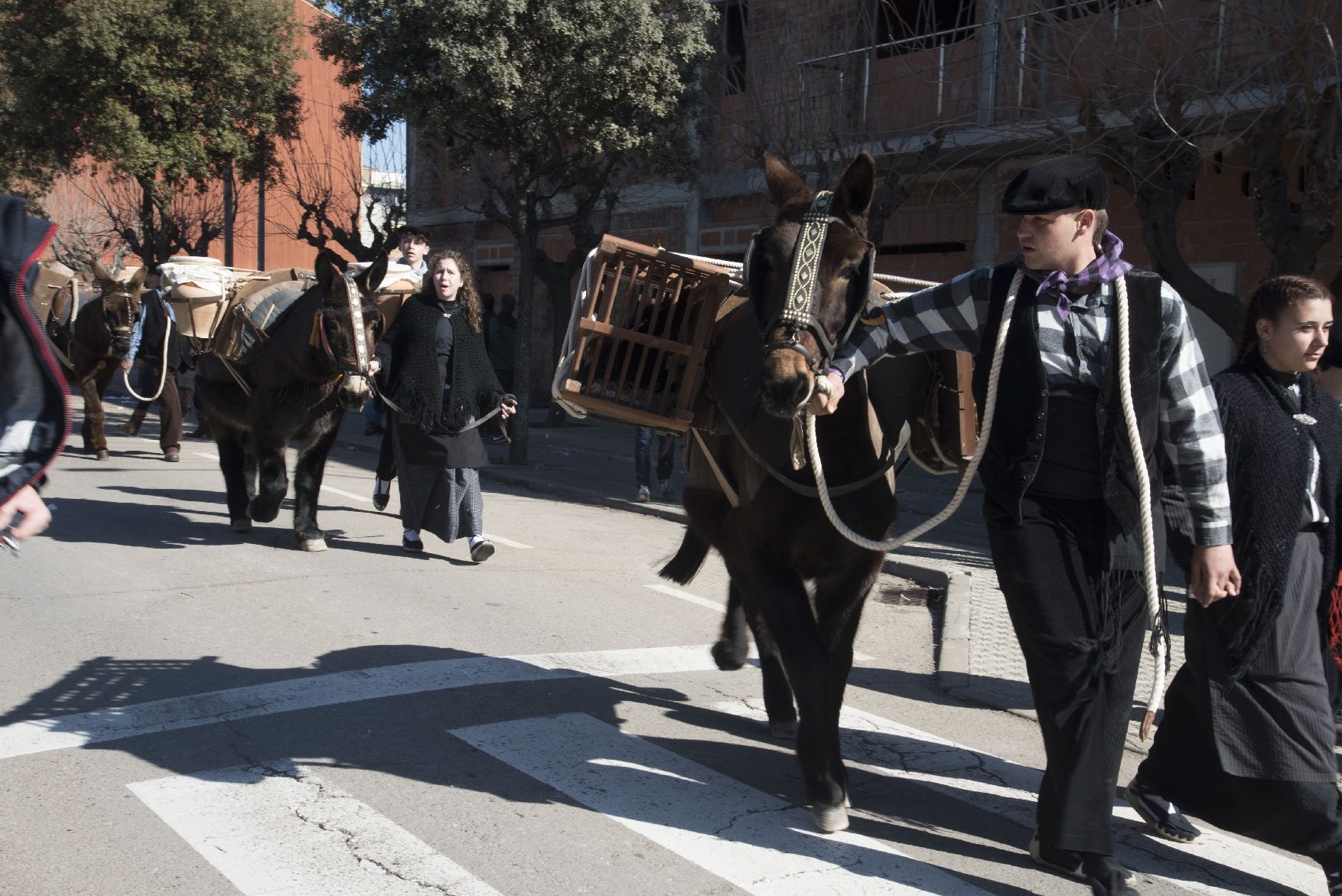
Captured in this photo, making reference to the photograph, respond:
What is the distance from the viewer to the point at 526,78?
1355cm

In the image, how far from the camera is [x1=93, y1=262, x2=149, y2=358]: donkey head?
13.3 metres

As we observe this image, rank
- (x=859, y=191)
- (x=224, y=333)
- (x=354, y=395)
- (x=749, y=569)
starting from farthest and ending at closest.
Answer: (x=224, y=333) → (x=354, y=395) → (x=749, y=569) → (x=859, y=191)

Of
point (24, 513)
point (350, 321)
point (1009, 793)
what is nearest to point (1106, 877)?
point (1009, 793)

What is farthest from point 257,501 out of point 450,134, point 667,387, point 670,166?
point 670,166

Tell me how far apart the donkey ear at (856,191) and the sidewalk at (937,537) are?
268 centimetres

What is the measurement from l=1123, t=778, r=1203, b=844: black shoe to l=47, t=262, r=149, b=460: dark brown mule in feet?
39.1

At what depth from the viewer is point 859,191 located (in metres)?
3.90

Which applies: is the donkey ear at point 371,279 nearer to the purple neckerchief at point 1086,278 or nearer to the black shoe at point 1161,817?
the purple neckerchief at point 1086,278

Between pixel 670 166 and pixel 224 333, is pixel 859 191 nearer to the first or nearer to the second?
pixel 224 333

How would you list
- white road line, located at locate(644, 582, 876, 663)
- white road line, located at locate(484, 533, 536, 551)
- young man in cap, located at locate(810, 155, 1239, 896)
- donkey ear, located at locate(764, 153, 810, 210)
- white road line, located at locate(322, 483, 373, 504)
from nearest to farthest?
young man in cap, located at locate(810, 155, 1239, 896) < donkey ear, located at locate(764, 153, 810, 210) < white road line, located at locate(644, 582, 876, 663) < white road line, located at locate(484, 533, 536, 551) < white road line, located at locate(322, 483, 373, 504)

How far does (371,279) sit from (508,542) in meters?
2.27

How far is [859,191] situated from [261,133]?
72.6 feet

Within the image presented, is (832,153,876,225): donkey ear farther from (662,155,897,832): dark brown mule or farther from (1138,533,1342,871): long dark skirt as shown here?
(1138,533,1342,871): long dark skirt

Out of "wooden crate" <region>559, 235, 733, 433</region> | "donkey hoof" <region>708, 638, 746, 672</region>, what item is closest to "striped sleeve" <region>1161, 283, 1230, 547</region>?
"wooden crate" <region>559, 235, 733, 433</region>
